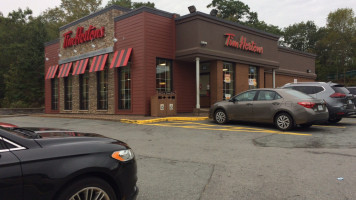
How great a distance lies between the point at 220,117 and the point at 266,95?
219 centimetres

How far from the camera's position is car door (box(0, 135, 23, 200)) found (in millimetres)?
2199

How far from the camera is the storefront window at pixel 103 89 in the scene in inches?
702

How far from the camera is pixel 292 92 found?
9.71 metres

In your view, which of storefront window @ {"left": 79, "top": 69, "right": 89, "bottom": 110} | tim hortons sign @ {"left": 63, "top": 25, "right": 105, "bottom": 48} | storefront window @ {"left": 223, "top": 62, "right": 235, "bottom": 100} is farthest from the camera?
storefront window @ {"left": 79, "top": 69, "right": 89, "bottom": 110}

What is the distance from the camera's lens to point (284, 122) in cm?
925

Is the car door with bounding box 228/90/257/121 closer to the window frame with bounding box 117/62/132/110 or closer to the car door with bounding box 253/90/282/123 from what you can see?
the car door with bounding box 253/90/282/123

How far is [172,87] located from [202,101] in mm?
3245

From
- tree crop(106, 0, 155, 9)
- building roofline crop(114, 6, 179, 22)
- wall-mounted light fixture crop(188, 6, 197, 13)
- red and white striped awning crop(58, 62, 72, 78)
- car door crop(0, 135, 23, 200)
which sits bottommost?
car door crop(0, 135, 23, 200)

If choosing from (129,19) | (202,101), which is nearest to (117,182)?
(129,19)

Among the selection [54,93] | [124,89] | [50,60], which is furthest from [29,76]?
[124,89]

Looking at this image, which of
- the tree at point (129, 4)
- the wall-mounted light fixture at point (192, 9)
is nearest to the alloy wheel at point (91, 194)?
the wall-mounted light fixture at point (192, 9)

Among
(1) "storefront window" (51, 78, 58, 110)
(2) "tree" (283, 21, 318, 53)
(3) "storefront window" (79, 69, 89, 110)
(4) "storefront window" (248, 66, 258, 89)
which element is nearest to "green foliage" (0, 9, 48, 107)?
(1) "storefront window" (51, 78, 58, 110)

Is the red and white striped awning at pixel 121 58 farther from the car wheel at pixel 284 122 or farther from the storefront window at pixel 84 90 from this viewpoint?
the car wheel at pixel 284 122

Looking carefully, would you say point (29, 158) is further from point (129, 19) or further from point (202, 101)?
point (202, 101)
